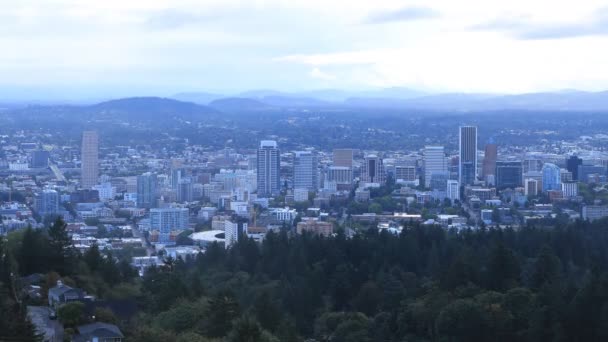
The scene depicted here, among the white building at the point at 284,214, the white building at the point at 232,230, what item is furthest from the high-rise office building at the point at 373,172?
the white building at the point at 232,230

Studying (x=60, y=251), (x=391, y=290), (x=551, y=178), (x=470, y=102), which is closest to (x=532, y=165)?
(x=551, y=178)

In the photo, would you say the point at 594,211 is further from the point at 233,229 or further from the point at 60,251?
the point at 60,251

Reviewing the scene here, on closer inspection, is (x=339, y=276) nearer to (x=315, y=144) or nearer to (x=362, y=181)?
(x=362, y=181)

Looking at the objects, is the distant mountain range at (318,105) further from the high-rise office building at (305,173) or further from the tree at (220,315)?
the tree at (220,315)

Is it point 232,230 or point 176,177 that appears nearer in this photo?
point 232,230

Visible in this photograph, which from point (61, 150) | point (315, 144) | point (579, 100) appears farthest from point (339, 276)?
point (579, 100)

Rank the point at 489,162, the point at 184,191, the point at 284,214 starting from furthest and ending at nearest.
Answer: the point at 489,162, the point at 184,191, the point at 284,214
